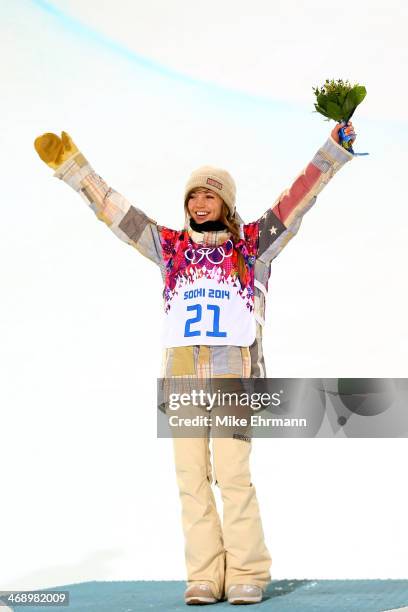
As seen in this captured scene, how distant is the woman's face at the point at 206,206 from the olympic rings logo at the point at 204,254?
0.29 feet

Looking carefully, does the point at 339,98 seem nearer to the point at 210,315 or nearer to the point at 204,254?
the point at 204,254

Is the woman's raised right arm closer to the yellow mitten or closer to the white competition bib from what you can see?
the yellow mitten

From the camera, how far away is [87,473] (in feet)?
11.2

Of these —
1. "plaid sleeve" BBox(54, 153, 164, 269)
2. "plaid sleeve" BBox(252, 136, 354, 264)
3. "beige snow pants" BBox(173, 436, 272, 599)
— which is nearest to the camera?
"beige snow pants" BBox(173, 436, 272, 599)

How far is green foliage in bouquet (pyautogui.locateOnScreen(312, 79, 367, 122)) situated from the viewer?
2.41 m

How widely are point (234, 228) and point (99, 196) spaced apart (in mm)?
384

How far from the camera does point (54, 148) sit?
8.33 feet

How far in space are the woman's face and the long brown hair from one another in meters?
0.01

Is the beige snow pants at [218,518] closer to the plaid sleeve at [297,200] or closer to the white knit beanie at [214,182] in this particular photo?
the plaid sleeve at [297,200]

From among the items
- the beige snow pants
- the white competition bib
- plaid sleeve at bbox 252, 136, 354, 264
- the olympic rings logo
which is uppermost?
plaid sleeve at bbox 252, 136, 354, 264

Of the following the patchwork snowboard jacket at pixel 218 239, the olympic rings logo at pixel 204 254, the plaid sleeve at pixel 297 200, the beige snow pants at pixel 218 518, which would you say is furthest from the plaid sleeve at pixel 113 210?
the beige snow pants at pixel 218 518

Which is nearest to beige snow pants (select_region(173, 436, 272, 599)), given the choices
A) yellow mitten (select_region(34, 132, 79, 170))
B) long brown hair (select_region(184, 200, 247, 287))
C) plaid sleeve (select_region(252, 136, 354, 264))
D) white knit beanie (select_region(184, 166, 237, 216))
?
long brown hair (select_region(184, 200, 247, 287))

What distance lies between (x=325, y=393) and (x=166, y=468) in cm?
71

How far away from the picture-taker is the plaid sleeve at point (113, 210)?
8.36 feet
